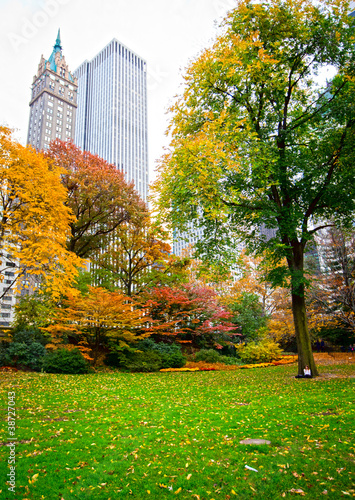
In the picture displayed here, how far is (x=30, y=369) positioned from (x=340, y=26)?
19768mm

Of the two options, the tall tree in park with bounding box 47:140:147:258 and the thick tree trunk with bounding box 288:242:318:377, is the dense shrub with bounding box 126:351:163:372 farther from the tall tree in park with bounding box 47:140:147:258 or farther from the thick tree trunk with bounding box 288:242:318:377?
the tall tree in park with bounding box 47:140:147:258

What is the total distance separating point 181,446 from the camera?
463cm

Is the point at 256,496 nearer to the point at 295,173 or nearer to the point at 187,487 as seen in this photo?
the point at 187,487

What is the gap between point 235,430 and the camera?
17.6 ft

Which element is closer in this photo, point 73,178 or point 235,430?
point 235,430

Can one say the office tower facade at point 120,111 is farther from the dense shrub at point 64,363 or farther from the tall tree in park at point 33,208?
the dense shrub at point 64,363

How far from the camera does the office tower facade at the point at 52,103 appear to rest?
97.2 m

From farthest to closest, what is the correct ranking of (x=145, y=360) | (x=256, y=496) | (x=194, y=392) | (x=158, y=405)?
(x=145, y=360), (x=194, y=392), (x=158, y=405), (x=256, y=496)

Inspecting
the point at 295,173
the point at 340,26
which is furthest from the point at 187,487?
the point at 340,26

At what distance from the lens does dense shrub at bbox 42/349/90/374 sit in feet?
45.9

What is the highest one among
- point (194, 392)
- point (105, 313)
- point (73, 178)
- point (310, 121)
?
point (73, 178)

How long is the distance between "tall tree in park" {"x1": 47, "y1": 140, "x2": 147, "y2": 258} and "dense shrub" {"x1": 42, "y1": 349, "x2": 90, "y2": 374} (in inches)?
347

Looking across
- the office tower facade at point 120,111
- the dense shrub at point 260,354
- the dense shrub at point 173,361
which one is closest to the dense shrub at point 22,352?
the dense shrub at point 173,361

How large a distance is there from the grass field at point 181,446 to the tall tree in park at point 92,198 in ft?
48.1
